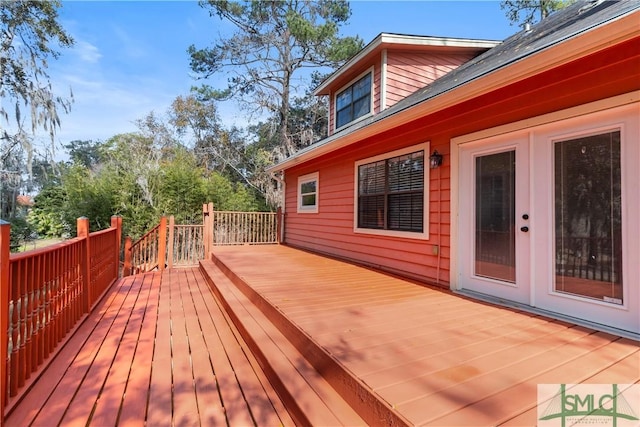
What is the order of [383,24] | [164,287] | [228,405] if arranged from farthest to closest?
[383,24] → [164,287] → [228,405]

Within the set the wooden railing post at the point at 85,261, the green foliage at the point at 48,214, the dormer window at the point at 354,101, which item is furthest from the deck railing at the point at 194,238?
the green foliage at the point at 48,214

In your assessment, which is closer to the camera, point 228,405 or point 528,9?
point 228,405

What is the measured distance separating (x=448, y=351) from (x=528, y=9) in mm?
18360

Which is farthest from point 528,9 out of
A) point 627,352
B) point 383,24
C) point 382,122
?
point 627,352

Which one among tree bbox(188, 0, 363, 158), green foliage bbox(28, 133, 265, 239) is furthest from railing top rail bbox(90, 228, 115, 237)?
tree bbox(188, 0, 363, 158)

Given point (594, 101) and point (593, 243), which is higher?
point (594, 101)

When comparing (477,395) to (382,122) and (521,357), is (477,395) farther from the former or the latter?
(382,122)

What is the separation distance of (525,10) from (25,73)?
19311 mm

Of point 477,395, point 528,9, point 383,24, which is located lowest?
point 477,395

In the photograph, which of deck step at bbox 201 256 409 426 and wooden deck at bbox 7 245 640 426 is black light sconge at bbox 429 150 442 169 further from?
deck step at bbox 201 256 409 426

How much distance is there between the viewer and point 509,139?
3064mm

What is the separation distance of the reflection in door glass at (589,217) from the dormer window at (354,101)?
458 centimetres

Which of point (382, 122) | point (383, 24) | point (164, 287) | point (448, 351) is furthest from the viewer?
point (383, 24)

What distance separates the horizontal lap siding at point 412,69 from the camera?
633cm
